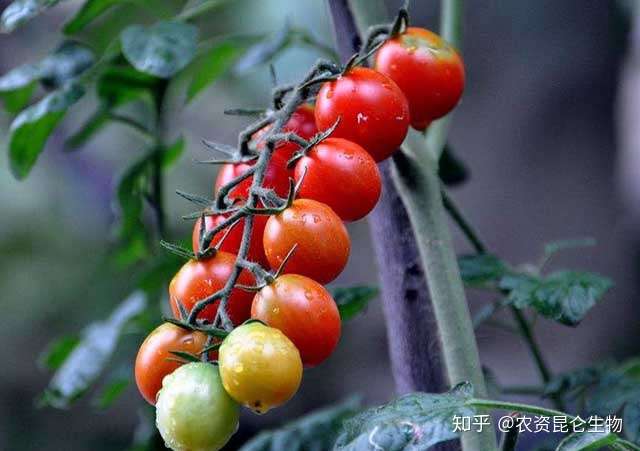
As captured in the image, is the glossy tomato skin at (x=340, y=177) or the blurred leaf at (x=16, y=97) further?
the blurred leaf at (x=16, y=97)

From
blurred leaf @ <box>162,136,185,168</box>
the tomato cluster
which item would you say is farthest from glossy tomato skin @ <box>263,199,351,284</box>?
blurred leaf @ <box>162,136,185,168</box>

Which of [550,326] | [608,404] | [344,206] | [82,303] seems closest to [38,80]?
[344,206]

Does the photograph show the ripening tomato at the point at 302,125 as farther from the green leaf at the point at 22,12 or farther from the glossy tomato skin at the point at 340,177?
the green leaf at the point at 22,12

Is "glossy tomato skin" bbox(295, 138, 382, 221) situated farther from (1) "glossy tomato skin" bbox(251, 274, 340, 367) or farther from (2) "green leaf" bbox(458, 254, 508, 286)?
(2) "green leaf" bbox(458, 254, 508, 286)

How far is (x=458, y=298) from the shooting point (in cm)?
71

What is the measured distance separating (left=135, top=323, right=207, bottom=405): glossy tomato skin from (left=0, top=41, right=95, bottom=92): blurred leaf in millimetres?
492

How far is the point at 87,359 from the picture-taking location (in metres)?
1.03

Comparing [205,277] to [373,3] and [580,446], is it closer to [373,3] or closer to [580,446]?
[580,446]

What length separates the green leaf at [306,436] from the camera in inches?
38.9

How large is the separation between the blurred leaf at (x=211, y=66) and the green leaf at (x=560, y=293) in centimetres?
47

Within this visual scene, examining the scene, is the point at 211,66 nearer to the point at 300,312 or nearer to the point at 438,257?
the point at 438,257

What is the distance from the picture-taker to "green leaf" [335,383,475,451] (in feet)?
1.78

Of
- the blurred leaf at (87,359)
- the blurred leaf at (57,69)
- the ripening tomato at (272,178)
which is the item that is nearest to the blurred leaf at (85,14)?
the blurred leaf at (57,69)

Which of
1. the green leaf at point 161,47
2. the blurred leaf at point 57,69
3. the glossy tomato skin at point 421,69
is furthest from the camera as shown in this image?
the blurred leaf at point 57,69
